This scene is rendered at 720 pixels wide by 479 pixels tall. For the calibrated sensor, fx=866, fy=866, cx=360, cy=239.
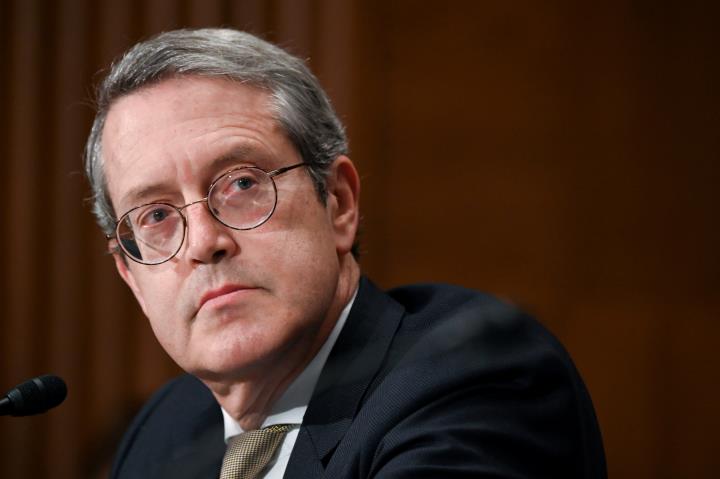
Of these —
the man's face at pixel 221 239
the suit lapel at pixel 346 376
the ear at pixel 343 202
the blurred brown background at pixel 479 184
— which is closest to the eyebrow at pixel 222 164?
the man's face at pixel 221 239

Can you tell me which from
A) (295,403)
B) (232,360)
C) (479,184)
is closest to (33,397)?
(232,360)

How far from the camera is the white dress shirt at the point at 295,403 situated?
1447 mm

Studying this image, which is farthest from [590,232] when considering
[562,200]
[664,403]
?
[664,403]

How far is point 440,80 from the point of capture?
278 cm

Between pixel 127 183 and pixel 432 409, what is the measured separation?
685mm

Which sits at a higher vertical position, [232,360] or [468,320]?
[468,320]

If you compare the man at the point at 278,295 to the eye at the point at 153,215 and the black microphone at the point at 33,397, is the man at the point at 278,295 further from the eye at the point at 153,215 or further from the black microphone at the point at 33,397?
the black microphone at the point at 33,397

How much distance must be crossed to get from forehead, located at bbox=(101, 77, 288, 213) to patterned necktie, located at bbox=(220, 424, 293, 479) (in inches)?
17.6

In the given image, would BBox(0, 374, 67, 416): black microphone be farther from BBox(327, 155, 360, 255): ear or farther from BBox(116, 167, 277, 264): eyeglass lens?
BBox(327, 155, 360, 255): ear

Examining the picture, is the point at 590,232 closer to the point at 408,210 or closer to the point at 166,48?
the point at 408,210

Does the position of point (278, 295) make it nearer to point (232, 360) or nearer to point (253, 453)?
point (232, 360)

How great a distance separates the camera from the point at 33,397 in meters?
1.29

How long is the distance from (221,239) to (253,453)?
37 cm

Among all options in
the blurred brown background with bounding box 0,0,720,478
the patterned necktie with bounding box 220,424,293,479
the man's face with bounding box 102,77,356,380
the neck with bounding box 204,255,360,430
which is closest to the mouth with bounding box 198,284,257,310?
the man's face with bounding box 102,77,356,380
